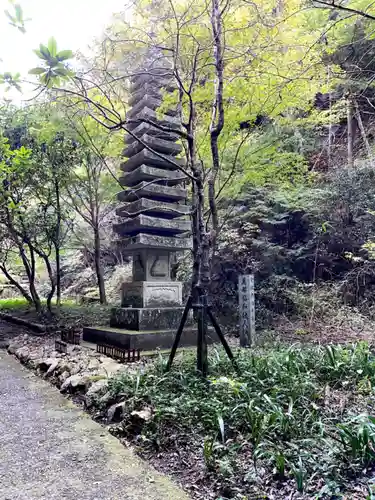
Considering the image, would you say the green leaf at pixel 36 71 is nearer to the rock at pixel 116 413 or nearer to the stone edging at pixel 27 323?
the rock at pixel 116 413

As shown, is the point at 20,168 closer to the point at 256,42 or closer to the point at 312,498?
the point at 256,42

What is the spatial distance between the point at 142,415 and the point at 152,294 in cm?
378

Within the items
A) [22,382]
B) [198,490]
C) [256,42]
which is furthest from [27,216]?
[198,490]

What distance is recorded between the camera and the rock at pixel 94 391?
3.84m

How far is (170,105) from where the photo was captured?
754 centimetres

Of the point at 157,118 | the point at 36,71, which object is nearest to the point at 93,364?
the point at 36,71

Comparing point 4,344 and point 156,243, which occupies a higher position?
point 156,243

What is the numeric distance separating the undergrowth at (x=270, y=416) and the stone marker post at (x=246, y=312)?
221 centimetres

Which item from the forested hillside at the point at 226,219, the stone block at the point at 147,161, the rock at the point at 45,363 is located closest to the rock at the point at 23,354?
the forested hillside at the point at 226,219

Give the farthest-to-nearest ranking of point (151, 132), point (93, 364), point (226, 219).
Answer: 1. point (226, 219)
2. point (151, 132)
3. point (93, 364)

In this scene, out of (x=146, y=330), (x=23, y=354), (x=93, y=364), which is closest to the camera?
(x=93, y=364)

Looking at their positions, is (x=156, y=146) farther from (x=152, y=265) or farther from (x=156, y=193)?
(x=152, y=265)

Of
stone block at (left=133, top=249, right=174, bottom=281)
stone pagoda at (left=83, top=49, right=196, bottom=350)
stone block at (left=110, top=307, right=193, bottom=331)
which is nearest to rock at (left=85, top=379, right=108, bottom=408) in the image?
stone pagoda at (left=83, top=49, right=196, bottom=350)

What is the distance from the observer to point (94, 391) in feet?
12.9
